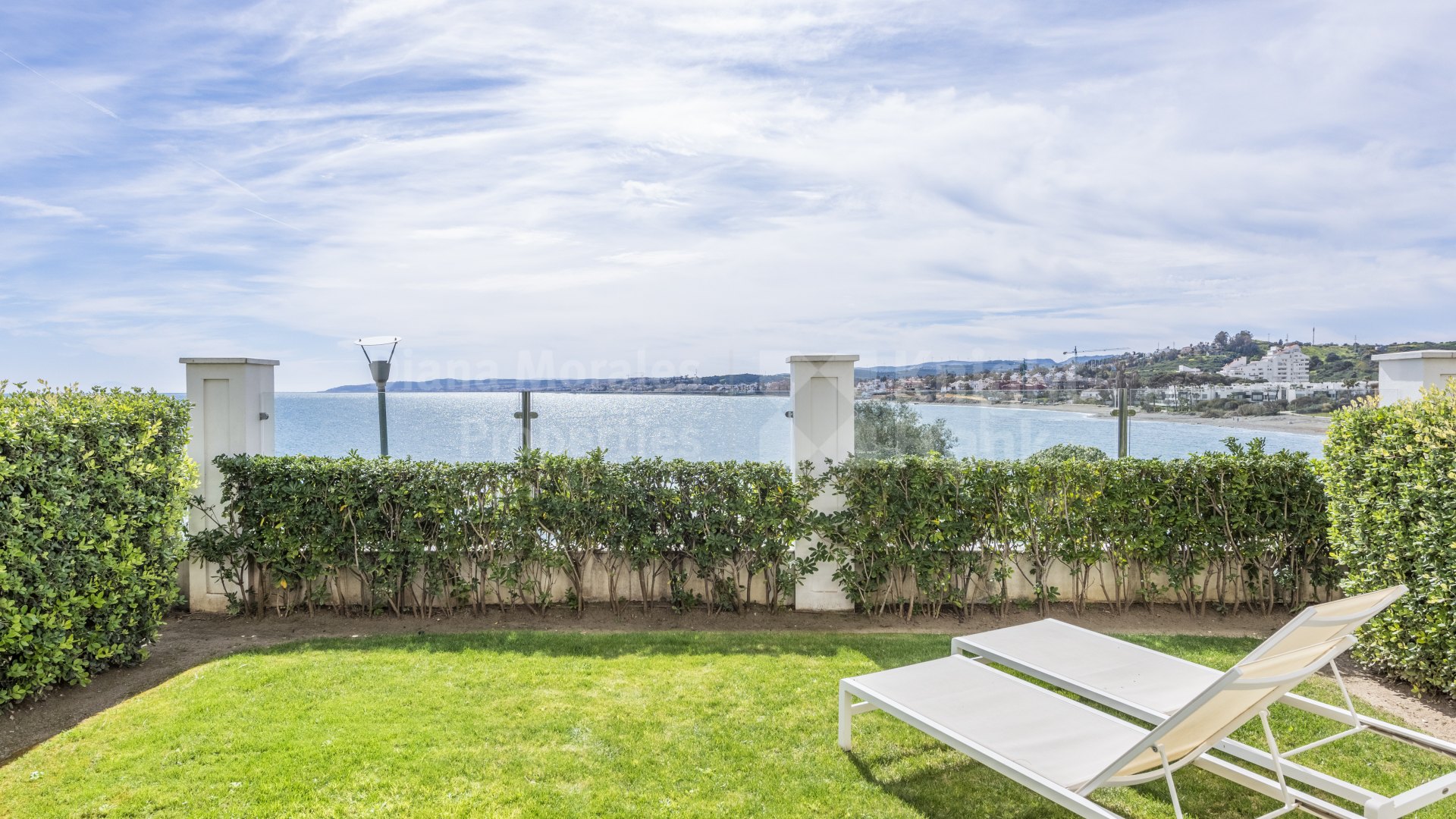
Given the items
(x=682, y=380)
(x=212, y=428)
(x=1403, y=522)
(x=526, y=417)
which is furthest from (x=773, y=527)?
(x=212, y=428)

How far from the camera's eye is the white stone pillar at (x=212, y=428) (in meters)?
5.95

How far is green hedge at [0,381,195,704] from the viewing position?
12.5ft

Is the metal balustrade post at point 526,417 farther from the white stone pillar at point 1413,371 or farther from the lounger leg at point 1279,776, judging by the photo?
the white stone pillar at point 1413,371

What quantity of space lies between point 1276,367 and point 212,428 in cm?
989

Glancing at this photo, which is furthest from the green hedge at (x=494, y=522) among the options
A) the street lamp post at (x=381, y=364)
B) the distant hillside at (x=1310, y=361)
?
the distant hillside at (x=1310, y=361)

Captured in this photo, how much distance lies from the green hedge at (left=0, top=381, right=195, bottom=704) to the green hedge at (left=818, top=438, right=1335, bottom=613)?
4.63 metres

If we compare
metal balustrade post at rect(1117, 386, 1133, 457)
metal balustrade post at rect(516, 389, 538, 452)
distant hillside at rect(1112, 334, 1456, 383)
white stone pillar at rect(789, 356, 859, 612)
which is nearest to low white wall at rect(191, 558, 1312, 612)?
white stone pillar at rect(789, 356, 859, 612)

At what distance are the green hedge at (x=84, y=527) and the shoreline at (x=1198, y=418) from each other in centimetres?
631

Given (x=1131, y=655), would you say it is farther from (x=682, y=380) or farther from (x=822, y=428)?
(x=682, y=380)

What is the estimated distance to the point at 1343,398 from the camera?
249 inches

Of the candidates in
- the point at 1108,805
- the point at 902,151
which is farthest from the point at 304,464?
the point at 902,151

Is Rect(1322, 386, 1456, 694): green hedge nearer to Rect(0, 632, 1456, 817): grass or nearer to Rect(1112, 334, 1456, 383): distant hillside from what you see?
Rect(0, 632, 1456, 817): grass

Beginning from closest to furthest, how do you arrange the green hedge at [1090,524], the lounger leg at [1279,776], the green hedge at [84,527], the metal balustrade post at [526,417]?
1. the lounger leg at [1279,776]
2. the green hedge at [84,527]
3. the green hedge at [1090,524]
4. the metal balustrade post at [526,417]

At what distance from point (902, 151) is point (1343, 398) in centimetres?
499
